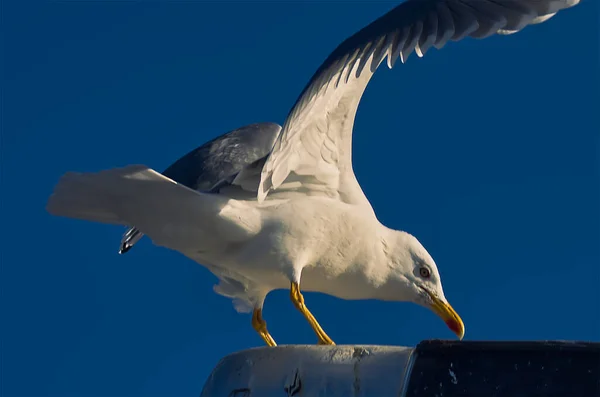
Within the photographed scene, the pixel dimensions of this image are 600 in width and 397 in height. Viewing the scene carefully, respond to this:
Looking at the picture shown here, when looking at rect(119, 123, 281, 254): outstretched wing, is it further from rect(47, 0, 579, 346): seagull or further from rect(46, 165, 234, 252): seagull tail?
rect(46, 165, 234, 252): seagull tail

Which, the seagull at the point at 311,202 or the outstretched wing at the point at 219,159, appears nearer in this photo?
the seagull at the point at 311,202

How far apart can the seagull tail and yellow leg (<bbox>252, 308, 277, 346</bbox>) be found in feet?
2.18

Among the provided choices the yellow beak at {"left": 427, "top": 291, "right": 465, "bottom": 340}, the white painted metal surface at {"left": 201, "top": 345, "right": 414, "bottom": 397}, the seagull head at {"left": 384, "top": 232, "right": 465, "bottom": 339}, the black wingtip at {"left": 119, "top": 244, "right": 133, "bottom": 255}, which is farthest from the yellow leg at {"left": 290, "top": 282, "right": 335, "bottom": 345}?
the black wingtip at {"left": 119, "top": 244, "right": 133, "bottom": 255}

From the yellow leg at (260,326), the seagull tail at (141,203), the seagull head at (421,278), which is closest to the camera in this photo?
the seagull tail at (141,203)

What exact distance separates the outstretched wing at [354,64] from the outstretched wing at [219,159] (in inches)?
14.3

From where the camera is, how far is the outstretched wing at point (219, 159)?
5855 mm

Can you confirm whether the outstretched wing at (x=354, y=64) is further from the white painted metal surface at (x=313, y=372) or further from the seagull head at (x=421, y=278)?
the white painted metal surface at (x=313, y=372)

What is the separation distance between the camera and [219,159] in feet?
19.9

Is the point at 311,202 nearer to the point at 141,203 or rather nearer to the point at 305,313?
the point at 305,313

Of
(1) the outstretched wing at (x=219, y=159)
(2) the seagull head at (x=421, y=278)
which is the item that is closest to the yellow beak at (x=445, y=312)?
(2) the seagull head at (x=421, y=278)

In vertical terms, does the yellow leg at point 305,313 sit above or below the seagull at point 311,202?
below

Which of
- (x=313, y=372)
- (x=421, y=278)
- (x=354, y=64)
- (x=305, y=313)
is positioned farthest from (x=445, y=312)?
(x=313, y=372)

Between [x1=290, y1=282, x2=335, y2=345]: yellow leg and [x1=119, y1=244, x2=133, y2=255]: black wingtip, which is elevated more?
[x1=119, y1=244, x2=133, y2=255]: black wingtip

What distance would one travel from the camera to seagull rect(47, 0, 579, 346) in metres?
5.12
